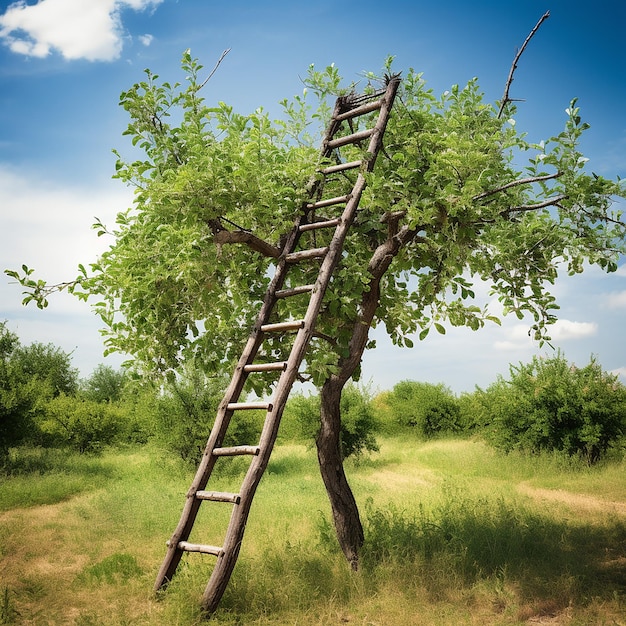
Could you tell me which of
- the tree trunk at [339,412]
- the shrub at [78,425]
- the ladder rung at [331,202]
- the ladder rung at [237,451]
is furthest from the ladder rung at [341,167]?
the shrub at [78,425]

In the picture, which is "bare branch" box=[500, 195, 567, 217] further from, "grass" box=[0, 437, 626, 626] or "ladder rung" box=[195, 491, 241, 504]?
"ladder rung" box=[195, 491, 241, 504]

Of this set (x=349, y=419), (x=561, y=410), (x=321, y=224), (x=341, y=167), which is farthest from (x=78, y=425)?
(x=341, y=167)

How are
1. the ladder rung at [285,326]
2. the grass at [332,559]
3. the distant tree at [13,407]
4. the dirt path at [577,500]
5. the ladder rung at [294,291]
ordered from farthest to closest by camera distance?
the distant tree at [13,407] < the dirt path at [577,500] < the ladder rung at [294,291] < the ladder rung at [285,326] < the grass at [332,559]

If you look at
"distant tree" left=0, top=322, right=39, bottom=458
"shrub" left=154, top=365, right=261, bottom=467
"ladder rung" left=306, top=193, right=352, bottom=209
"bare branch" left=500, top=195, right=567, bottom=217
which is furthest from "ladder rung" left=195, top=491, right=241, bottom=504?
"distant tree" left=0, top=322, right=39, bottom=458

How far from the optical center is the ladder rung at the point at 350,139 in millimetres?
6680

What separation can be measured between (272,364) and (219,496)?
135 cm

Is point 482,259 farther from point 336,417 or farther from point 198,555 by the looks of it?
point 198,555

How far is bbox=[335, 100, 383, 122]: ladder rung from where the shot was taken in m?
6.86

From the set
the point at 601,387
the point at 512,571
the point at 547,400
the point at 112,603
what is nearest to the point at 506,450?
the point at 547,400

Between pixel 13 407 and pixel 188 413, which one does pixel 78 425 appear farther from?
pixel 188 413

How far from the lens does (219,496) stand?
17.5ft

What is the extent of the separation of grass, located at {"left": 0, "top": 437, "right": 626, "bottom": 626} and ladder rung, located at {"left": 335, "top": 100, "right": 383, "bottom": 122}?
17.3 ft

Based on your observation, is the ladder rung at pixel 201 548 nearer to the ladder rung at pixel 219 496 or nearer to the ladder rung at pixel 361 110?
the ladder rung at pixel 219 496

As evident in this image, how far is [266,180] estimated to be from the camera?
6078mm
